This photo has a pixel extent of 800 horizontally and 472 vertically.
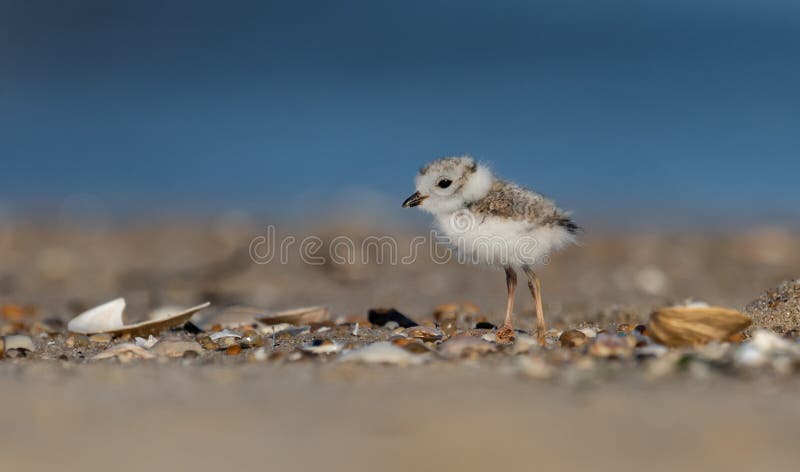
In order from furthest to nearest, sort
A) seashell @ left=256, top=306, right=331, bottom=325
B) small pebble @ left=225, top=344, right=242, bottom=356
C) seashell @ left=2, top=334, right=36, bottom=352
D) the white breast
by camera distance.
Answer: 1. seashell @ left=256, top=306, right=331, bottom=325
2. seashell @ left=2, top=334, right=36, bottom=352
3. the white breast
4. small pebble @ left=225, top=344, right=242, bottom=356

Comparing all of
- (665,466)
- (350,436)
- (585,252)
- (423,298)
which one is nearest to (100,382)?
(350,436)

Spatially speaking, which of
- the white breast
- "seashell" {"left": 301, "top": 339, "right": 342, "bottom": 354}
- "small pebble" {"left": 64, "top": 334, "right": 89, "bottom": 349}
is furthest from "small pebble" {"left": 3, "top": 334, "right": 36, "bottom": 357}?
the white breast

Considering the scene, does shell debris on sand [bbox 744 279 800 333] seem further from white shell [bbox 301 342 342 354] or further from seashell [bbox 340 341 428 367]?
white shell [bbox 301 342 342 354]

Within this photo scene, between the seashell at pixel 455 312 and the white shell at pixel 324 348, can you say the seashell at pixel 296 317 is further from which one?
the white shell at pixel 324 348

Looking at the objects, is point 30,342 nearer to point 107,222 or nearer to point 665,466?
point 665,466

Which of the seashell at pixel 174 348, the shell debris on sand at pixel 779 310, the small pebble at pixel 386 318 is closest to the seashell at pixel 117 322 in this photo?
the seashell at pixel 174 348
